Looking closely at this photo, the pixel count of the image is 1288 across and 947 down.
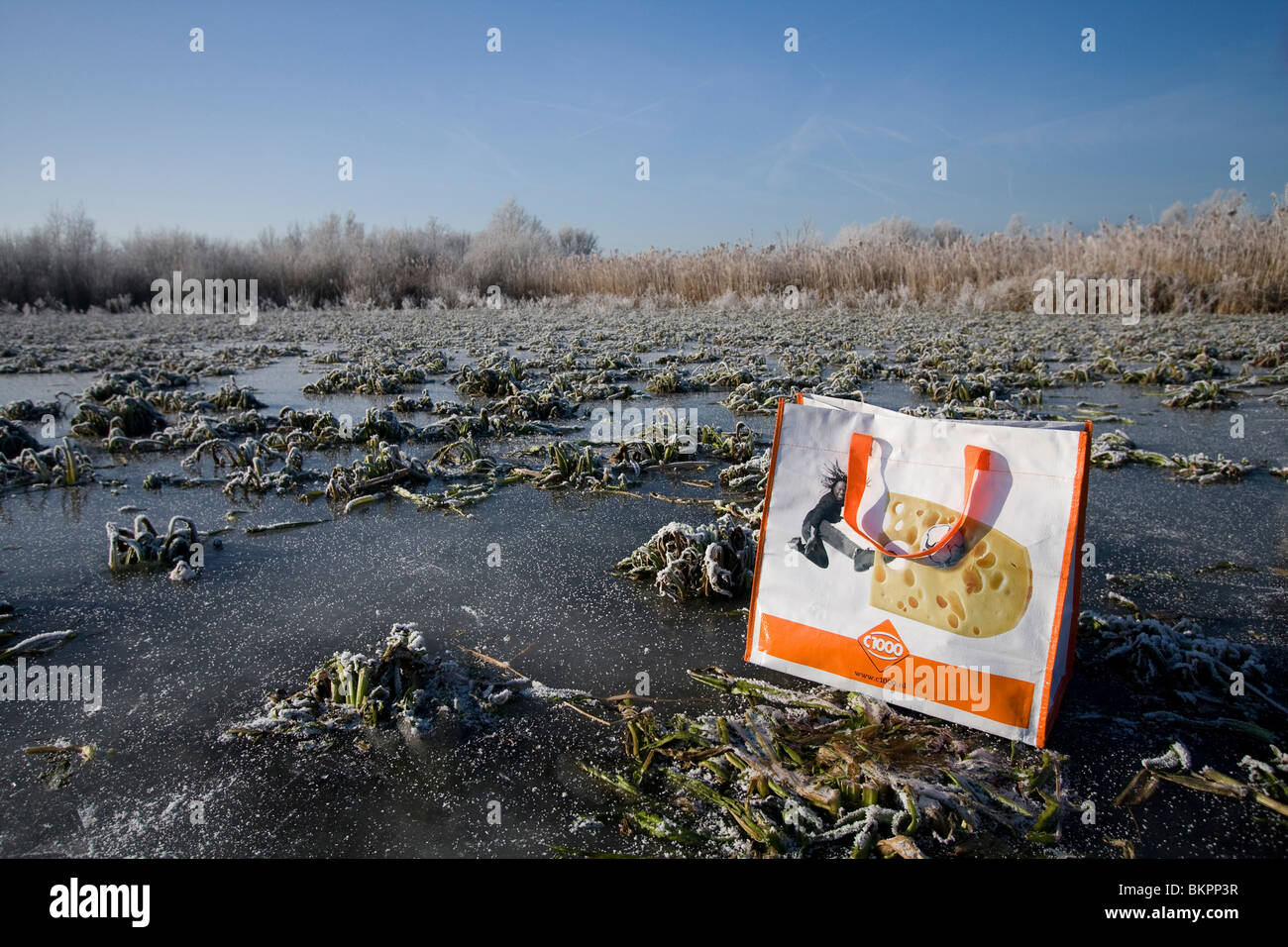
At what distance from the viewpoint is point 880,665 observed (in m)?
1.85

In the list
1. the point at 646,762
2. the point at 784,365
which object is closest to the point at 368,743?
the point at 646,762

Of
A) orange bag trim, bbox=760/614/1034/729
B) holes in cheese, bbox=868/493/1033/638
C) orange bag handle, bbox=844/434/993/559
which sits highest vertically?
orange bag handle, bbox=844/434/993/559

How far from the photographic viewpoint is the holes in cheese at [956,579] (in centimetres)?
167

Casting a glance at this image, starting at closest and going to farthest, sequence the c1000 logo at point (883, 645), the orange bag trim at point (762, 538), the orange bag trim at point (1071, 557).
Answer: the orange bag trim at point (1071, 557) < the c1000 logo at point (883, 645) < the orange bag trim at point (762, 538)

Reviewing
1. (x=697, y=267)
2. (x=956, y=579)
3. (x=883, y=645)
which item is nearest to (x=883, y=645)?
A: (x=883, y=645)

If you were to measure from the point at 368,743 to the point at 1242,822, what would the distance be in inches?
84.3

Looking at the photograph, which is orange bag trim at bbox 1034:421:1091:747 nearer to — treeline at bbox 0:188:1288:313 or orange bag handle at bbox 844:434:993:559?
orange bag handle at bbox 844:434:993:559

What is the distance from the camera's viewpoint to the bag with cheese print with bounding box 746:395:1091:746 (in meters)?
1.63

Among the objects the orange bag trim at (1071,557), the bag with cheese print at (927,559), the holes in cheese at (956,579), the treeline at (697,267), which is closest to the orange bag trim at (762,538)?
the bag with cheese print at (927,559)

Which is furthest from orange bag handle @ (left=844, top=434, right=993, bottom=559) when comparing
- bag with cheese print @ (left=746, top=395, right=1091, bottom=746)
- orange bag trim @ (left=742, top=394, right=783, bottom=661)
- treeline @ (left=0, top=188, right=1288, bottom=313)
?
treeline @ (left=0, top=188, right=1288, bottom=313)

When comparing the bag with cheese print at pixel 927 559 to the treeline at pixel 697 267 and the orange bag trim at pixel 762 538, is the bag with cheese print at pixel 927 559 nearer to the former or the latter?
the orange bag trim at pixel 762 538

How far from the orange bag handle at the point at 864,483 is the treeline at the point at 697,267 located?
49.5 ft

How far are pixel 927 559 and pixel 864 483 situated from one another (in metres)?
0.24
